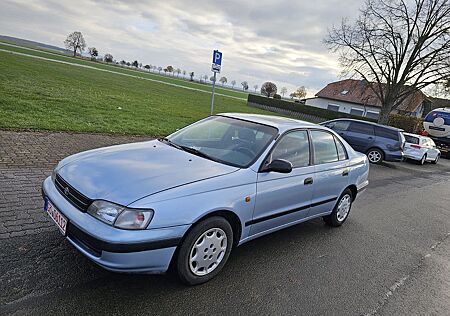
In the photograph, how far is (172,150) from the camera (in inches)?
143

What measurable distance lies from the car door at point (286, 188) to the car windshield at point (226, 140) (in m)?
0.19

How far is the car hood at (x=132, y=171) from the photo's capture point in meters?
2.62

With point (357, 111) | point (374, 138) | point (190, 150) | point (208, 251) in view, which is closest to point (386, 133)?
point (374, 138)

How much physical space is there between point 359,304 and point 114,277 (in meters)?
2.32

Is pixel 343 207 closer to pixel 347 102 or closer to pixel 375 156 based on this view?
pixel 375 156

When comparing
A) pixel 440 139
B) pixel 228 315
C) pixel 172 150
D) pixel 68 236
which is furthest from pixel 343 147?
pixel 440 139

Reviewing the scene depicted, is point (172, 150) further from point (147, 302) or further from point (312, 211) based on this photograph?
point (312, 211)

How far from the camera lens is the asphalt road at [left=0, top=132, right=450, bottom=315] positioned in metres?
2.60

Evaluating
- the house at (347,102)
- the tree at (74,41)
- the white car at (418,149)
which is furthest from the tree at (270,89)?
the tree at (74,41)

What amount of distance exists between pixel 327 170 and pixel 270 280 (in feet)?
5.73

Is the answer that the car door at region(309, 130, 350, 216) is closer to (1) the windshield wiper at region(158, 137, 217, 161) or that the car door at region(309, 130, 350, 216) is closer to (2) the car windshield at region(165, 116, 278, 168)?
(2) the car windshield at region(165, 116, 278, 168)

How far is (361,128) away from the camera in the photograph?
1352 cm

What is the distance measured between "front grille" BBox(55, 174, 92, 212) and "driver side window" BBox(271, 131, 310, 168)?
1937mm

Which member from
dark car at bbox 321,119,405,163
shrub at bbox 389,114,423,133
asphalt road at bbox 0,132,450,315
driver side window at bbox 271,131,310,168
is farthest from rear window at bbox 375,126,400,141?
shrub at bbox 389,114,423,133
